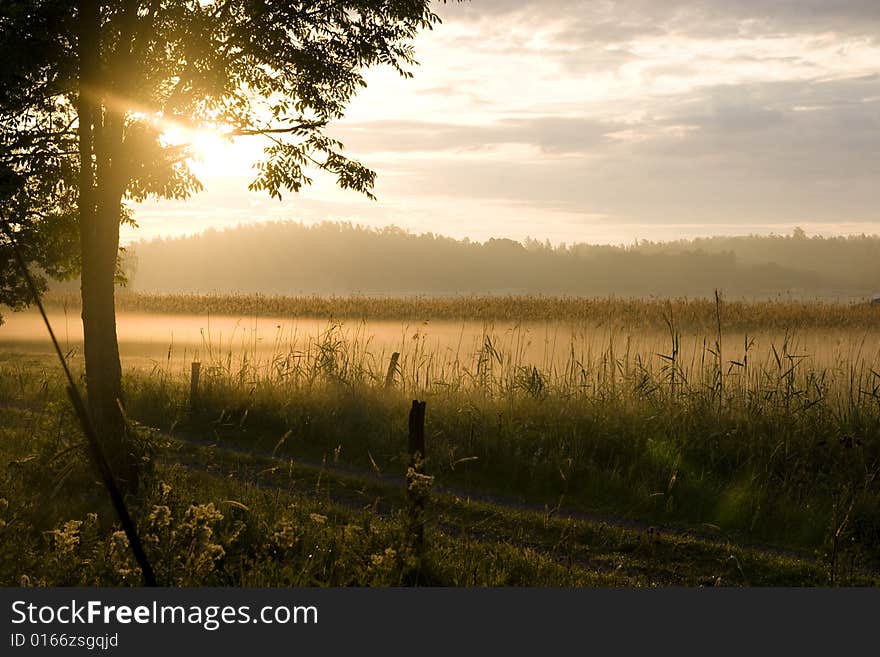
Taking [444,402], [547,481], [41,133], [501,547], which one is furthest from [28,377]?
[501,547]

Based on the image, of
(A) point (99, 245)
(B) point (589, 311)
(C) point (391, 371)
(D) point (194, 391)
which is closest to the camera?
(A) point (99, 245)

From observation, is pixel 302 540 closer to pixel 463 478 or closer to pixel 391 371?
pixel 463 478

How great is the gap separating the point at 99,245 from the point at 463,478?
6524 millimetres

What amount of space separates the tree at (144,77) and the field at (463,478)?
2.12m

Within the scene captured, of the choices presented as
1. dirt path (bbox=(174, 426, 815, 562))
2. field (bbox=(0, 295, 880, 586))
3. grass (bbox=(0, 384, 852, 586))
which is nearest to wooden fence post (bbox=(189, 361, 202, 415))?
field (bbox=(0, 295, 880, 586))

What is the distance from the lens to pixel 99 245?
37.5 feet

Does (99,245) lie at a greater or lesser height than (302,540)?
greater

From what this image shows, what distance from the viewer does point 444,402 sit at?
54.1ft

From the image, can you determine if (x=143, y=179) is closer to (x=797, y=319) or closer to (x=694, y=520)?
(x=694, y=520)

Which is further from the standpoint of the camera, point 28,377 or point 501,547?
point 28,377

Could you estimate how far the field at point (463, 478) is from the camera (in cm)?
796

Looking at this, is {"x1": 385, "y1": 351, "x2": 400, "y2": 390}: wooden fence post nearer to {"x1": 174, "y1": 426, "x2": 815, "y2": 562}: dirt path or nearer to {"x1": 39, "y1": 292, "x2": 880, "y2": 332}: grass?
{"x1": 174, "y1": 426, "x2": 815, "y2": 562}: dirt path

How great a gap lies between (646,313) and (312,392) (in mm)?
25831

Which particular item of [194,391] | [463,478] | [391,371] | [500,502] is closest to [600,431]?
[463,478]
